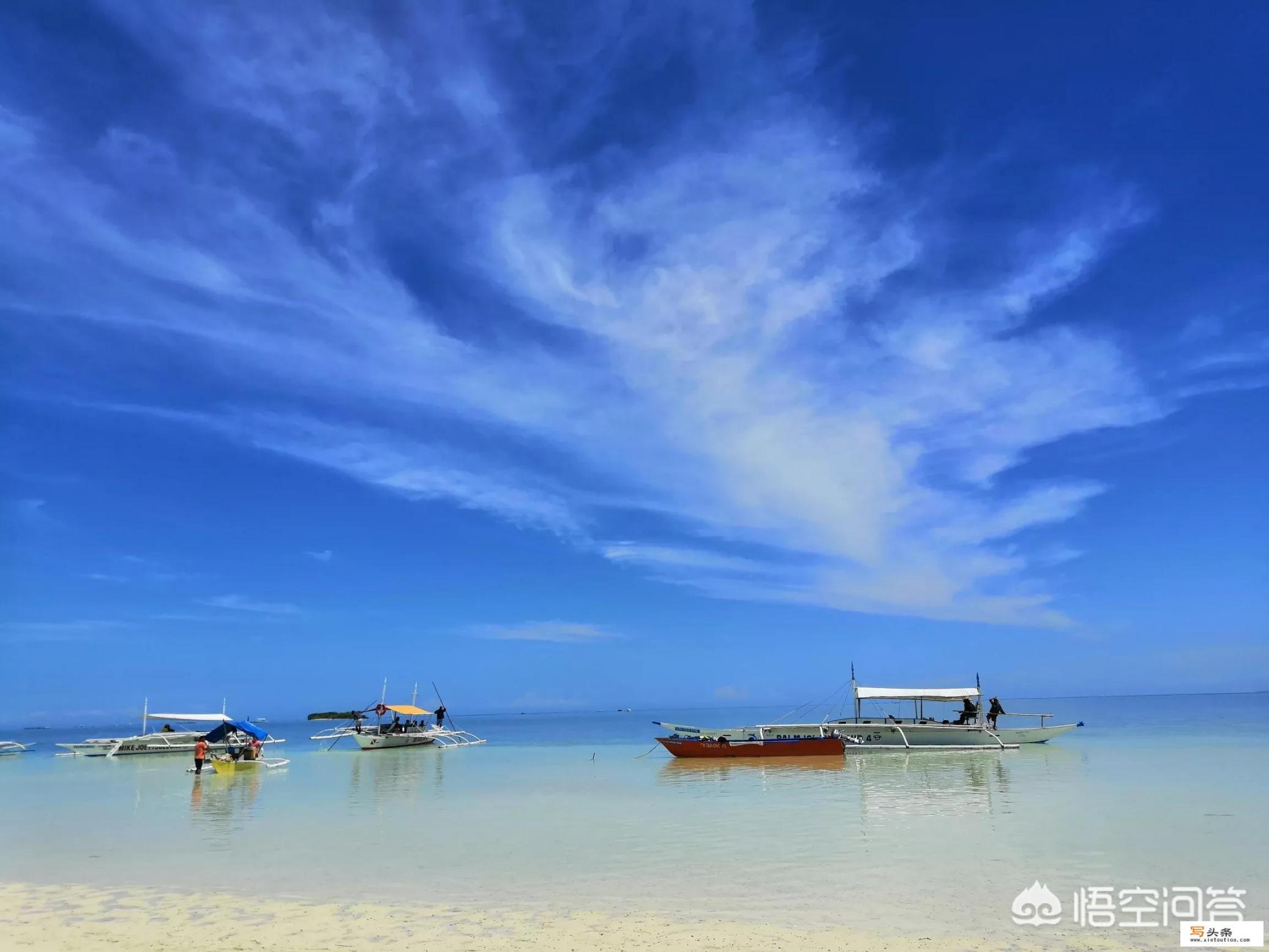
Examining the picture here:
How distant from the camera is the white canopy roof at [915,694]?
45.4 m

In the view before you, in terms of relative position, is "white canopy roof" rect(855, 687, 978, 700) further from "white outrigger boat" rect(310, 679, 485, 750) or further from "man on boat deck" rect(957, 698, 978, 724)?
"white outrigger boat" rect(310, 679, 485, 750)

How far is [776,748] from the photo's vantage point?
4081 centimetres

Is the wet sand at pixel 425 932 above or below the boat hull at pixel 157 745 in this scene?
above

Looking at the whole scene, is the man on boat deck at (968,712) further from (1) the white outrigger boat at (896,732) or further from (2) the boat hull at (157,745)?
(2) the boat hull at (157,745)

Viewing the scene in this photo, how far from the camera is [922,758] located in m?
40.5

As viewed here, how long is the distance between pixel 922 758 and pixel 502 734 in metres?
63.3

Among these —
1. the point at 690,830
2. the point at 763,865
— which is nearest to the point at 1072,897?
the point at 763,865

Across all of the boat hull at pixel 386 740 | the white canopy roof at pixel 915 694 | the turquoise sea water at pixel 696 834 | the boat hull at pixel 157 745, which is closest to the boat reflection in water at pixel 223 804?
the turquoise sea water at pixel 696 834

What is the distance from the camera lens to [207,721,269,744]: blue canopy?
42.5m

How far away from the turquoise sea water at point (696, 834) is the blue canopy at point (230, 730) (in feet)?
19.3

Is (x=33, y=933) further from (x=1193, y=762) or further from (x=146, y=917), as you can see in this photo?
(x=1193, y=762)

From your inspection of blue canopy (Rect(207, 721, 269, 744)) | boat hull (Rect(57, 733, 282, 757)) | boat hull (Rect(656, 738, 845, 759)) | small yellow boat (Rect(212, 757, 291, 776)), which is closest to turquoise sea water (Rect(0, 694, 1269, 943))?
small yellow boat (Rect(212, 757, 291, 776))

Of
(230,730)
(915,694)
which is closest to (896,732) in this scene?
(915,694)

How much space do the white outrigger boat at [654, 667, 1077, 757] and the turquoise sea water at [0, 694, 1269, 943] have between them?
446 centimetres
